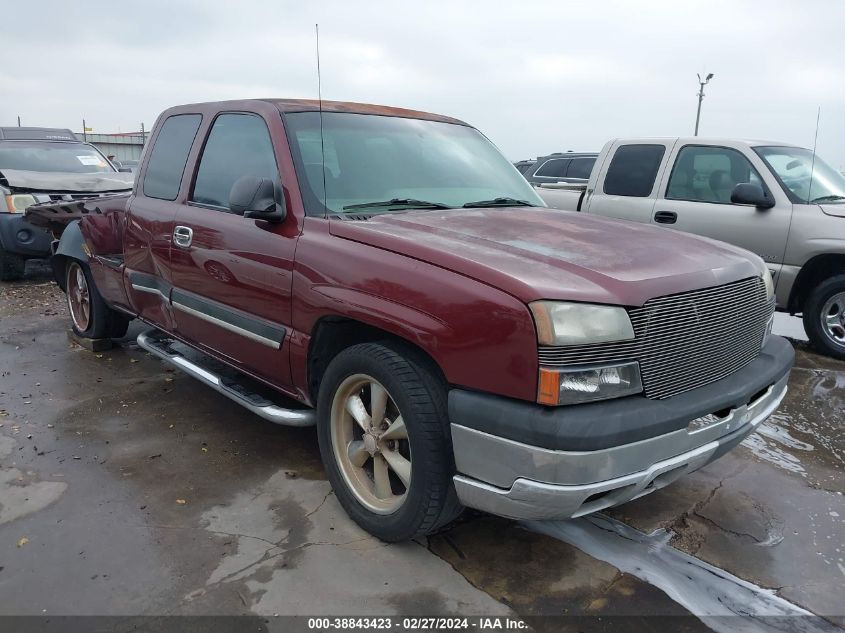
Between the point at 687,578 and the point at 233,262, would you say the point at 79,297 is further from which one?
the point at 687,578

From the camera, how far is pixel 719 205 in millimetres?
6242

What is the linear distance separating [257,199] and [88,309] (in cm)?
338

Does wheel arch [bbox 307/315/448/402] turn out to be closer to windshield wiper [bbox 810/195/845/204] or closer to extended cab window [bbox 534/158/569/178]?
windshield wiper [bbox 810/195/845/204]

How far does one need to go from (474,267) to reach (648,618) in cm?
143

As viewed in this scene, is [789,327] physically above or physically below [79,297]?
below

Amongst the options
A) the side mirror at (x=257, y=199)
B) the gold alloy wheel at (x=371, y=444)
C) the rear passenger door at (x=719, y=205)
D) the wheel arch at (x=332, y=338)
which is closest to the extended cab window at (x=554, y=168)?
the rear passenger door at (x=719, y=205)

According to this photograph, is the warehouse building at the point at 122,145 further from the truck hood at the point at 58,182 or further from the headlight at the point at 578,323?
the headlight at the point at 578,323

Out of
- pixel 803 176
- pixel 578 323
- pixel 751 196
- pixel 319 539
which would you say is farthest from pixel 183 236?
pixel 803 176

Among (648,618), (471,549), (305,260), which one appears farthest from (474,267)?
(648,618)

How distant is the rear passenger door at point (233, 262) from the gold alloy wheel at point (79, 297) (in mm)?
2147

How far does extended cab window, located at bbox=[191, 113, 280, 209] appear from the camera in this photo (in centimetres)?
350

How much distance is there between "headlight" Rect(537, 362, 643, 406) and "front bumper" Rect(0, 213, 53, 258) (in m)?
7.79

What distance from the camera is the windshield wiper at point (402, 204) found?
326 cm

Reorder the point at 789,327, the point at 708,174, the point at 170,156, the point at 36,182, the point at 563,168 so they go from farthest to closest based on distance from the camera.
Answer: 1. the point at 563,168
2. the point at 36,182
3. the point at 789,327
4. the point at 708,174
5. the point at 170,156
